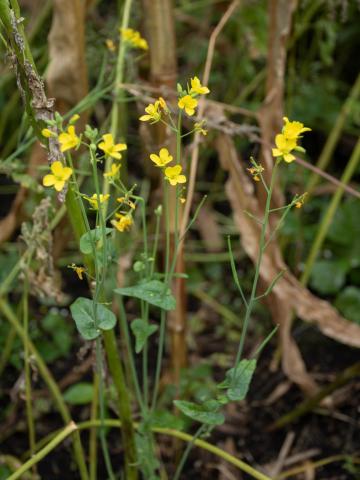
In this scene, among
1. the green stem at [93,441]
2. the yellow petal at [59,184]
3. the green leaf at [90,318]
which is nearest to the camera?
the yellow petal at [59,184]

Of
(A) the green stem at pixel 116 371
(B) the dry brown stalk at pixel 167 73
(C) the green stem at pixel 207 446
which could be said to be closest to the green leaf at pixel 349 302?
(B) the dry brown stalk at pixel 167 73

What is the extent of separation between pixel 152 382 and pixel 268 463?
0.30 m

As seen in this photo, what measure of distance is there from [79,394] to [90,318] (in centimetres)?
55

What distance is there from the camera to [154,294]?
2.52 feet

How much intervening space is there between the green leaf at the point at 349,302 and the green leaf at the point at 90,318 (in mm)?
806

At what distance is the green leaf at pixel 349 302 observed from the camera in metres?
1.42

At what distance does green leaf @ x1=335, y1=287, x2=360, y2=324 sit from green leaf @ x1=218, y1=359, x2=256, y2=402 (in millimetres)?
691

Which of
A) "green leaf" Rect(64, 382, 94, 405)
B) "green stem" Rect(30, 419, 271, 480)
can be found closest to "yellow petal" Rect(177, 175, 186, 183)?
"green stem" Rect(30, 419, 271, 480)

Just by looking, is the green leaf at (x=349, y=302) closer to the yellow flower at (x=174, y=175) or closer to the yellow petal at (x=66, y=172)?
the yellow flower at (x=174, y=175)

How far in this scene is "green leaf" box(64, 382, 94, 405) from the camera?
1.24 meters

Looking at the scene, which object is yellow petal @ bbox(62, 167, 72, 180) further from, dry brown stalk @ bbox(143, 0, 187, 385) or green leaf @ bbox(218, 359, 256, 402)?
dry brown stalk @ bbox(143, 0, 187, 385)

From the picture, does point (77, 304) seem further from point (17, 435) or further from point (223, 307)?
point (223, 307)

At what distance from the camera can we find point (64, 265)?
159cm

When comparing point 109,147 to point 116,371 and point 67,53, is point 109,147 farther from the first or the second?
point 67,53
